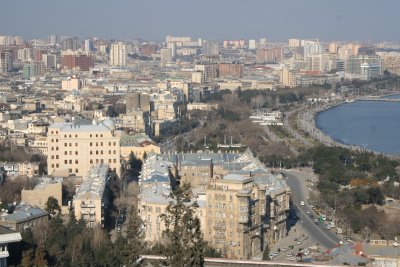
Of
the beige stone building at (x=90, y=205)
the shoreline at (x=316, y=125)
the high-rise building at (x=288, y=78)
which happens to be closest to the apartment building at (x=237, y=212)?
the beige stone building at (x=90, y=205)

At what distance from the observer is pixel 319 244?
28.7ft

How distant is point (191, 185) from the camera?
8172 mm

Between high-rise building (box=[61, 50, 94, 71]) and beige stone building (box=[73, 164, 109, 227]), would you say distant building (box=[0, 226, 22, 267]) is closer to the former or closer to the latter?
beige stone building (box=[73, 164, 109, 227])

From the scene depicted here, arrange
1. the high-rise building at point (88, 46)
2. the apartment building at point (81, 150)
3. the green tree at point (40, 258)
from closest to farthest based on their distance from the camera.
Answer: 1. the green tree at point (40, 258)
2. the apartment building at point (81, 150)
3. the high-rise building at point (88, 46)

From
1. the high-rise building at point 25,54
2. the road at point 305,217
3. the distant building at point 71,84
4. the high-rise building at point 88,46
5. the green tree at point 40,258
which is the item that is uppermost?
the high-rise building at point 88,46

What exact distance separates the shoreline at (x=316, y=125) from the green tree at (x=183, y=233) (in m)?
11.2

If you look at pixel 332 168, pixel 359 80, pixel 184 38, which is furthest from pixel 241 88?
pixel 184 38

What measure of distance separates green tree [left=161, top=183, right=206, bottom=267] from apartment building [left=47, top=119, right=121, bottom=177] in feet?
24.5

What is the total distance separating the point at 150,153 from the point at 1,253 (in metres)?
6.71

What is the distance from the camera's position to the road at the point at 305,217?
8.92m

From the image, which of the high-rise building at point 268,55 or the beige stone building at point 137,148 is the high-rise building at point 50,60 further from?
the beige stone building at point 137,148

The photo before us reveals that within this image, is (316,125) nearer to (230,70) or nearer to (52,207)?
(52,207)

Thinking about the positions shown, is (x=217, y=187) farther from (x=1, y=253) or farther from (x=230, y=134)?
(x=230, y=134)

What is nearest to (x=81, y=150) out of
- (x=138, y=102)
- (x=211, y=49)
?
(x=138, y=102)
